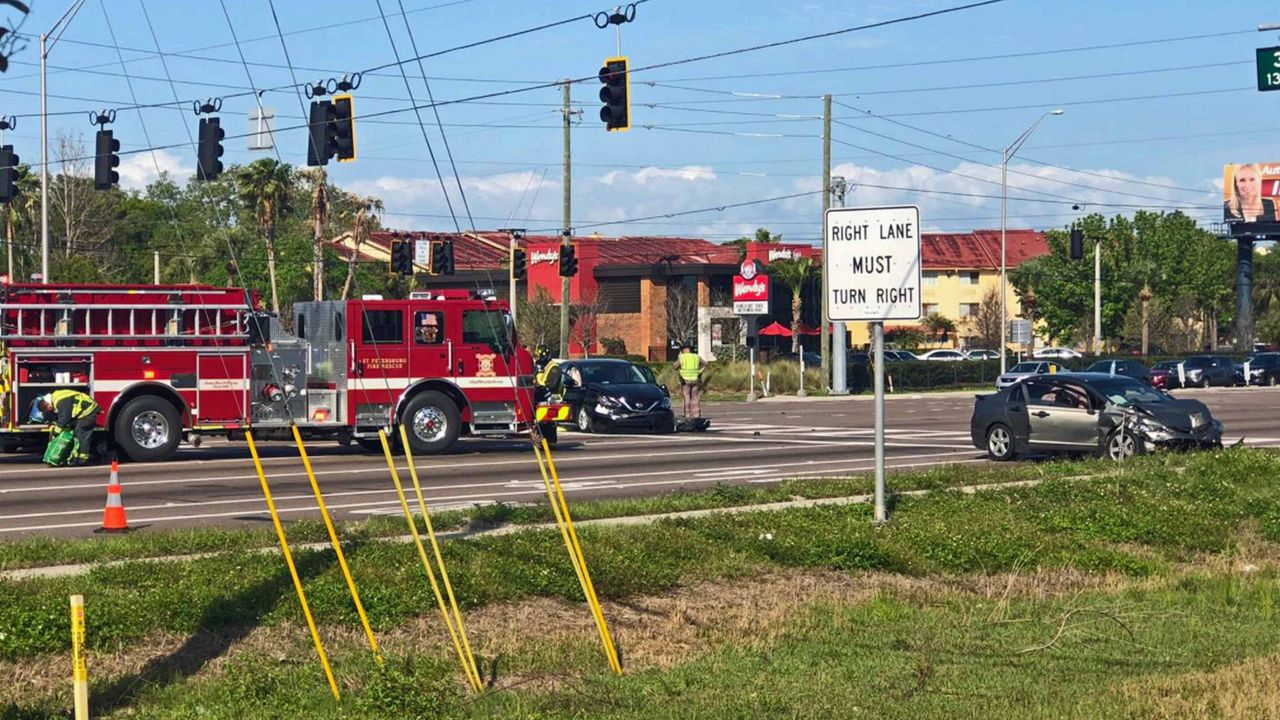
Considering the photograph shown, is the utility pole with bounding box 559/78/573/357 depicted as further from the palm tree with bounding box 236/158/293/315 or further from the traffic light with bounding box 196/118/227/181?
the palm tree with bounding box 236/158/293/315

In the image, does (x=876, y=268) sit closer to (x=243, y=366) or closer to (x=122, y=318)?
(x=243, y=366)

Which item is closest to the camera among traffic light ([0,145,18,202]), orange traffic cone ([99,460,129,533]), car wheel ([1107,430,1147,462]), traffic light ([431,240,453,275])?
orange traffic cone ([99,460,129,533])

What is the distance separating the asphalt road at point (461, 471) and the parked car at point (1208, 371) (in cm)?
3766

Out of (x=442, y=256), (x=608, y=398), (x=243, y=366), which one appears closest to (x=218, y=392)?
(x=243, y=366)

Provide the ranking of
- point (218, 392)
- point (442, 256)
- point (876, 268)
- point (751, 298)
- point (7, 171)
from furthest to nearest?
point (751, 298)
point (442, 256)
point (7, 171)
point (218, 392)
point (876, 268)

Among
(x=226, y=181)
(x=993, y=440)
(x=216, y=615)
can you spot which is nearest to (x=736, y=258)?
(x=226, y=181)

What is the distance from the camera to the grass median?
8.94 metres

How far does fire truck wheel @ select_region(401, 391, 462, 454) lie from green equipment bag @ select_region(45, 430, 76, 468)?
521cm

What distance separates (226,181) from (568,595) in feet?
212

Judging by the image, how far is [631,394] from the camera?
32312 millimetres

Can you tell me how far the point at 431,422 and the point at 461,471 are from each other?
11.2ft

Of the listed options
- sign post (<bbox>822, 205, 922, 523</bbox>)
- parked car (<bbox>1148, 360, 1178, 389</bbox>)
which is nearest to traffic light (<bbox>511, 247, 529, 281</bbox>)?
parked car (<bbox>1148, 360, 1178, 389</bbox>)

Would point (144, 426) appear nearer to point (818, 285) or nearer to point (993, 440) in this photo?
point (993, 440)

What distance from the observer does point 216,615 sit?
10492mm
